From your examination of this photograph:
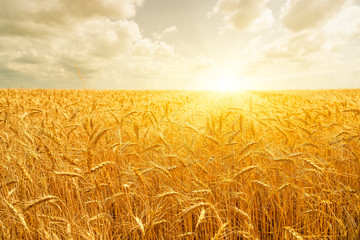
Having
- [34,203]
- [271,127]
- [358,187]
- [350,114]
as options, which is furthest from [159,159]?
[350,114]

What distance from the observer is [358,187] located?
1825mm

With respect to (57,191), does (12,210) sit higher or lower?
higher

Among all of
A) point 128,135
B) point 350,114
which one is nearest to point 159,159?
point 128,135

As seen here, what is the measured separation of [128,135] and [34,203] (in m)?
1.85

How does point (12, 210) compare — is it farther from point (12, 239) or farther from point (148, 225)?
point (148, 225)

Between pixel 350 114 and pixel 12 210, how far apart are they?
494 centimetres

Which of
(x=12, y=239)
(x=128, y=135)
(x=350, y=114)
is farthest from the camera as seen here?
(x=350, y=114)

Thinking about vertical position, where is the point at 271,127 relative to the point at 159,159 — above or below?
above

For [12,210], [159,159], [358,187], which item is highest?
[12,210]

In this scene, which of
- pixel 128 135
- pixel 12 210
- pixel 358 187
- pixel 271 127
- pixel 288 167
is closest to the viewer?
pixel 12 210

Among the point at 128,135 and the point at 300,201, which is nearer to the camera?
the point at 300,201

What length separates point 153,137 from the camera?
274cm

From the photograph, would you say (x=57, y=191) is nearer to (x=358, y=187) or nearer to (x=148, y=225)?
(x=148, y=225)

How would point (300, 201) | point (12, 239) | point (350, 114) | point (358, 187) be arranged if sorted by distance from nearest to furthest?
1. point (12, 239)
2. point (300, 201)
3. point (358, 187)
4. point (350, 114)
